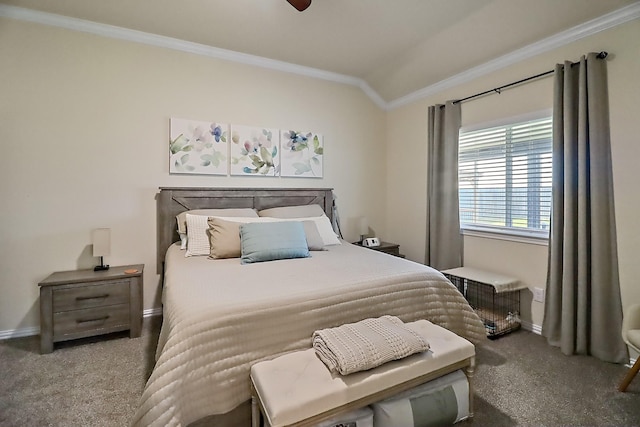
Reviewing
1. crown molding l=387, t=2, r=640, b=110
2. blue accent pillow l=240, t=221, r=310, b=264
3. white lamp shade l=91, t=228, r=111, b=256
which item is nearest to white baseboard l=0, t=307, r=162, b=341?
white lamp shade l=91, t=228, r=111, b=256

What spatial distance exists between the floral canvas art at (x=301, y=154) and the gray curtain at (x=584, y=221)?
7.47 ft

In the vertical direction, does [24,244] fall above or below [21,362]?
above

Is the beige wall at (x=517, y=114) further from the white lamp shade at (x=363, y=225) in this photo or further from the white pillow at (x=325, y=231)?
the white pillow at (x=325, y=231)

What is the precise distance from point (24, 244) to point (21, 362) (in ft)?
3.10

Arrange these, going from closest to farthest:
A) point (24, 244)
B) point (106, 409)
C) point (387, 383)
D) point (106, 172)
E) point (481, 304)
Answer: point (387, 383) < point (106, 409) < point (24, 244) < point (106, 172) < point (481, 304)

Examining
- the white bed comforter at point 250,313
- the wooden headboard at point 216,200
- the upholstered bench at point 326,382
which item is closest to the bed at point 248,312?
the white bed comforter at point 250,313

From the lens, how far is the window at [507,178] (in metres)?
2.59

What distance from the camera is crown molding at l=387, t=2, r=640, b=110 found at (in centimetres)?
208

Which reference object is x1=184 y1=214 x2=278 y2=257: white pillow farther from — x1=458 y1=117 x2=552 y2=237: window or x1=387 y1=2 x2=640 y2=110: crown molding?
x1=387 y1=2 x2=640 y2=110: crown molding

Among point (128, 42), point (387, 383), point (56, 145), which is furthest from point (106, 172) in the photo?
point (387, 383)

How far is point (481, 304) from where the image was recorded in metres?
3.00

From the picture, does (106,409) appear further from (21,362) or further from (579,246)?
(579,246)

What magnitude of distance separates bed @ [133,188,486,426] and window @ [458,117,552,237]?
1304 mm

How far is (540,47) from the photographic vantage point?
8.29ft
